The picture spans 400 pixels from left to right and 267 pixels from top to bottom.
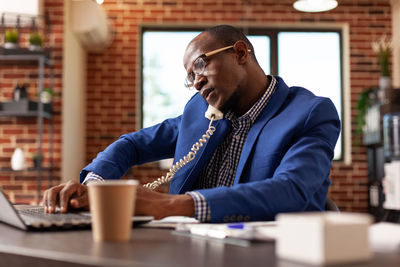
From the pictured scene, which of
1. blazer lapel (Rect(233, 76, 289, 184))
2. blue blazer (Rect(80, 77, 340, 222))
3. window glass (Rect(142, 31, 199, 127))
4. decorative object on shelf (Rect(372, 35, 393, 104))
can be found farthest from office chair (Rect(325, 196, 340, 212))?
window glass (Rect(142, 31, 199, 127))

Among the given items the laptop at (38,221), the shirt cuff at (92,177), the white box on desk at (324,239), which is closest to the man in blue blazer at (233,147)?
the shirt cuff at (92,177)

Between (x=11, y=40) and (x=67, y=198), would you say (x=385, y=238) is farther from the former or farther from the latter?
(x=11, y=40)

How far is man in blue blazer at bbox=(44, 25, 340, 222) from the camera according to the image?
110cm

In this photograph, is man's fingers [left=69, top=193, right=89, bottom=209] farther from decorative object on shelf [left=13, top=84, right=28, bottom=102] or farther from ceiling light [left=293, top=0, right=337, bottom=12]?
ceiling light [left=293, top=0, right=337, bottom=12]

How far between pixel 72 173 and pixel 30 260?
14.4ft

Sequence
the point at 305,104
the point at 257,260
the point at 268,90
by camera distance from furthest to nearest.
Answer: the point at 268,90
the point at 305,104
the point at 257,260

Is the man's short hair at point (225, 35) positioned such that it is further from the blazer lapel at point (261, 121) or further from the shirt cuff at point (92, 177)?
the shirt cuff at point (92, 177)

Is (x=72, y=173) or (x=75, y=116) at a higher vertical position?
(x=75, y=116)

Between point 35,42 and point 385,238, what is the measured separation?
398 cm

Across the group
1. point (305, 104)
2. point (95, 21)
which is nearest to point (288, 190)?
point (305, 104)

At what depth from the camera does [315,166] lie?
1.26 metres

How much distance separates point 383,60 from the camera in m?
5.55

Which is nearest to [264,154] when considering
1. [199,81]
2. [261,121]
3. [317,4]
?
[261,121]

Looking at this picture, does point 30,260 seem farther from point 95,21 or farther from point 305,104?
point 95,21
